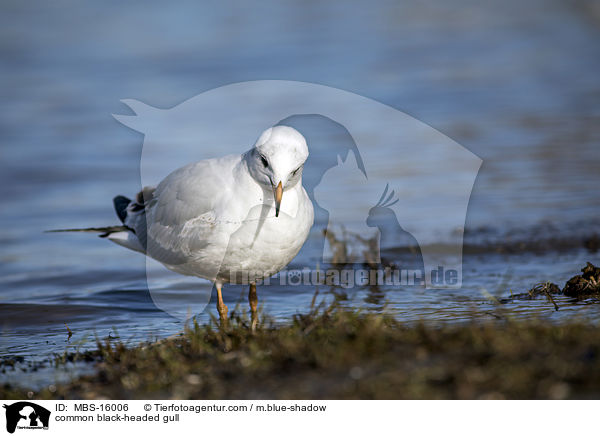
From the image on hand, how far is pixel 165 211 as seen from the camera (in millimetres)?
5336

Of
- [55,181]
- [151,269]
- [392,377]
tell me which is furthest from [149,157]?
[392,377]

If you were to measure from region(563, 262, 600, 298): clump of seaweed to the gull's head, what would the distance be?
251cm

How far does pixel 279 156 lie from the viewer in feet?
14.0

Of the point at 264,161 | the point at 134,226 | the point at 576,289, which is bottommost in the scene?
the point at 576,289

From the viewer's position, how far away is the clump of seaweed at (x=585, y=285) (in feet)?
17.9

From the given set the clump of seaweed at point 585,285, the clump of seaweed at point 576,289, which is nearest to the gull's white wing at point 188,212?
the clump of seaweed at point 576,289
